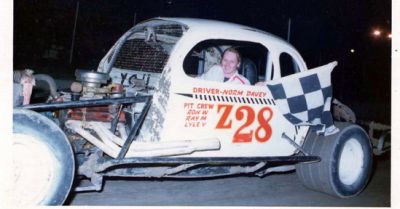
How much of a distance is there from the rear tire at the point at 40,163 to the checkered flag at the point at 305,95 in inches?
83.6

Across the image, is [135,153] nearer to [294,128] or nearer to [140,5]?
[294,128]

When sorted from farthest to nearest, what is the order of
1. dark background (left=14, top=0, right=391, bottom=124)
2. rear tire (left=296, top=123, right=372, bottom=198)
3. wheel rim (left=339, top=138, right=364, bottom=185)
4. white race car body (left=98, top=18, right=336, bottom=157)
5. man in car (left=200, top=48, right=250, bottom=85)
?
dark background (left=14, top=0, right=391, bottom=124) < wheel rim (left=339, top=138, right=364, bottom=185) < rear tire (left=296, top=123, right=372, bottom=198) < man in car (left=200, top=48, right=250, bottom=85) < white race car body (left=98, top=18, right=336, bottom=157)

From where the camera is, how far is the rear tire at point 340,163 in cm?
425

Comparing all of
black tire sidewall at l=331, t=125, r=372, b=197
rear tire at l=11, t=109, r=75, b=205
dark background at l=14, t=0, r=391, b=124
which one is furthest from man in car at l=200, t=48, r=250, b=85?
dark background at l=14, t=0, r=391, b=124

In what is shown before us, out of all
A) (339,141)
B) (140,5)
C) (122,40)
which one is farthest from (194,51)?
(140,5)

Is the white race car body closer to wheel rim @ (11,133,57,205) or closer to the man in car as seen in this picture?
the man in car

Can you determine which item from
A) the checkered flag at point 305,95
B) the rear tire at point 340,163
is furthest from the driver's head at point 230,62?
the rear tire at point 340,163

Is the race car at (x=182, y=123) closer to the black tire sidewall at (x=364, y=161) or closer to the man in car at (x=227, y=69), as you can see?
the black tire sidewall at (x=364, y=161)

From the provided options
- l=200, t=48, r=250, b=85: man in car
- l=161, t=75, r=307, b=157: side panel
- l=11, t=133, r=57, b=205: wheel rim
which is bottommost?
l=11, t=133, r=57, b=205: wheel rim

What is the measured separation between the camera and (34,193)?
2666mm

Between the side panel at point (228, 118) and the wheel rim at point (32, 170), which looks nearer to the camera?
Answer: the wheel rim at point (32, 170)

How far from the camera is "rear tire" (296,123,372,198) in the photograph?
4250 millimetres
